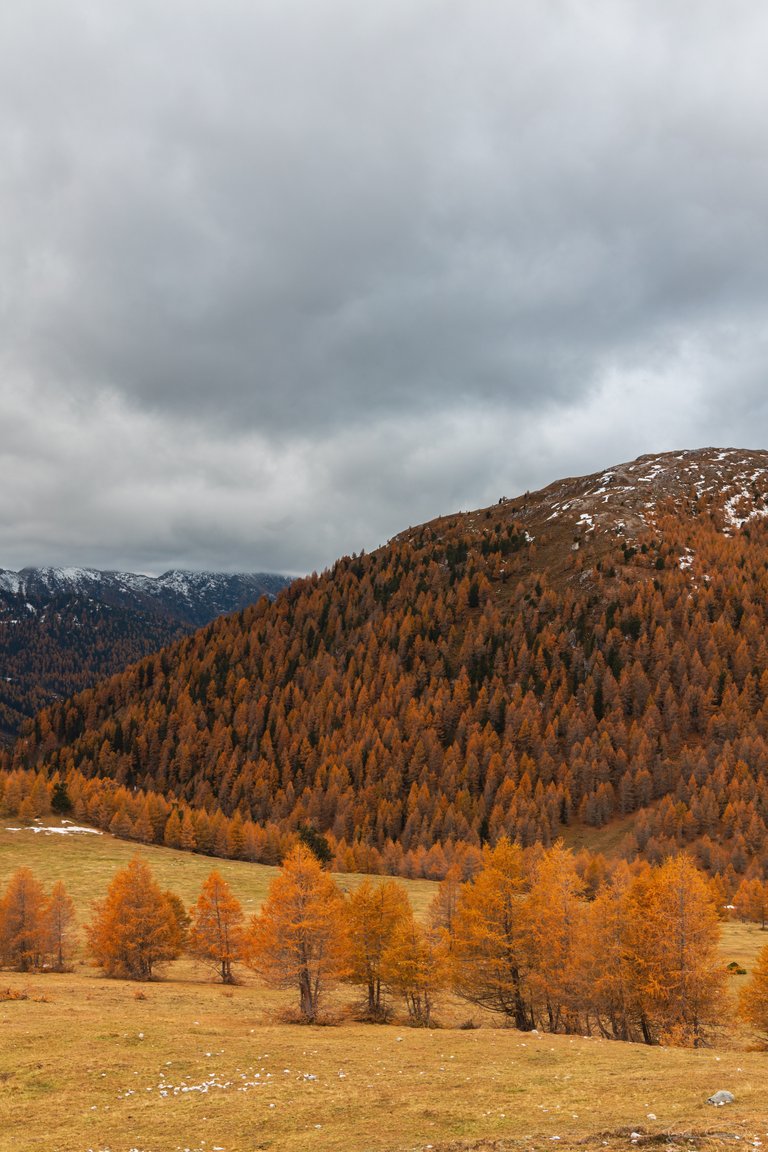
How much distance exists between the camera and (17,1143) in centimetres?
1909

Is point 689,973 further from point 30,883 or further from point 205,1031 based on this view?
point 30,883

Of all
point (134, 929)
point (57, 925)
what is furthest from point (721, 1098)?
point (57, 925)

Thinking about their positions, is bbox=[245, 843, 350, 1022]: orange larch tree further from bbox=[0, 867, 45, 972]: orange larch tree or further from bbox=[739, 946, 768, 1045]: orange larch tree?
bbox=[739, 946, 768, 1045]: orange larch tree

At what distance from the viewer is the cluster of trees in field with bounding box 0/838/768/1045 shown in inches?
1604

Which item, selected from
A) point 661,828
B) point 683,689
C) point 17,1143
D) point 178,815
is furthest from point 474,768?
point 17,1143

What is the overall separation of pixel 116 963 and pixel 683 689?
173 metres

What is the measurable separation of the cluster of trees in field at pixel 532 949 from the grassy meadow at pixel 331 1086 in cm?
375

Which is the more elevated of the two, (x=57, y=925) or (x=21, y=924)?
(x=21, y=924)

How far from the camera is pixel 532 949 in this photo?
1761 inches

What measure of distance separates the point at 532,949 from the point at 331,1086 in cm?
2440

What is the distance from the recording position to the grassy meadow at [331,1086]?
1838 cm

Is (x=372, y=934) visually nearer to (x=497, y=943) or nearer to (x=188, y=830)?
(x=497, y=943)

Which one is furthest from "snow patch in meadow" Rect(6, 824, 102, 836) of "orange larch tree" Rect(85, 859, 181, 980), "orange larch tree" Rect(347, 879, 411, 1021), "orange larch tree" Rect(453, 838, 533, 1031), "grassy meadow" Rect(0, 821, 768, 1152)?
"orange larch tree" Rect(453, 838, 533, 1031)

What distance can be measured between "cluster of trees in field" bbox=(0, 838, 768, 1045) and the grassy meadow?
3.75 metres
